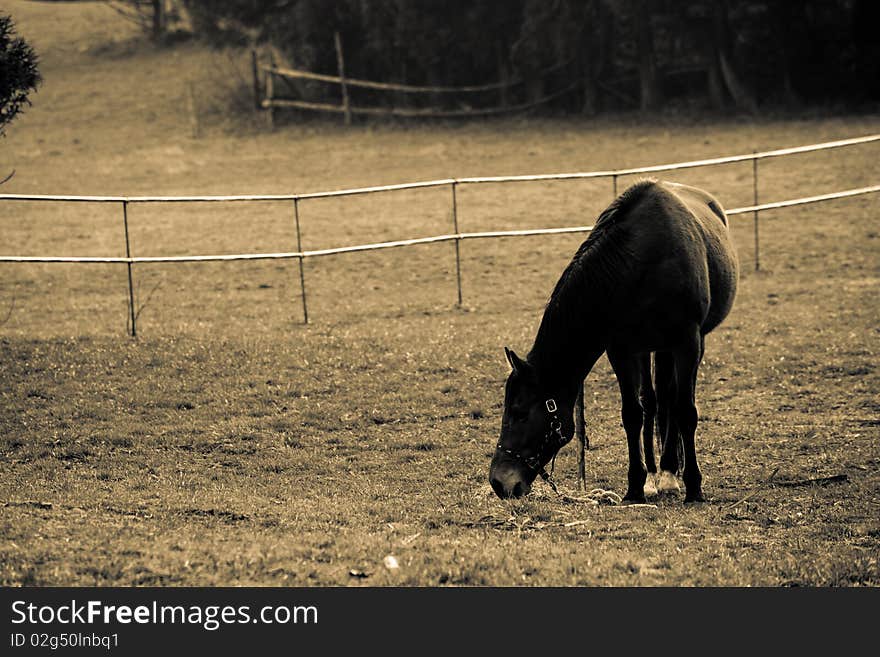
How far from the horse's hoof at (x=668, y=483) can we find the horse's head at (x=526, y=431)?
3.35ft

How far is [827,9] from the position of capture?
26.2 m

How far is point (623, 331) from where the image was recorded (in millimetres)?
7016

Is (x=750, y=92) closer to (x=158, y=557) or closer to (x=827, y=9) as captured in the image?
(x=827, y=9)

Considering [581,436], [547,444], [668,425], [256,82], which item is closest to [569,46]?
[256,82]

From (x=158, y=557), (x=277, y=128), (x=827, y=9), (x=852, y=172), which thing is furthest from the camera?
(x=277, y=128)

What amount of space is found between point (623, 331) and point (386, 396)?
359cm

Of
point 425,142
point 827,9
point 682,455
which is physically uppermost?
point 827,9

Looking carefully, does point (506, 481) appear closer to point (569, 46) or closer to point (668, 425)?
point (668, 425)

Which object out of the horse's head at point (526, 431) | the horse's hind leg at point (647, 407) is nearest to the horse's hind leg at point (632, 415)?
the horse's hind leg at point (647, 407)

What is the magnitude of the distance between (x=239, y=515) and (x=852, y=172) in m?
16.1

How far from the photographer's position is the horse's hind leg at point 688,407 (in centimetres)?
716

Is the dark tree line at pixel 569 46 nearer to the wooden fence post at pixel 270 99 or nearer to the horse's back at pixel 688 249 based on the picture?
the wooden fence post at pixel 270 99

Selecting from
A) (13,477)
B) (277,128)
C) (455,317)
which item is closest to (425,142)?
(277,128)
